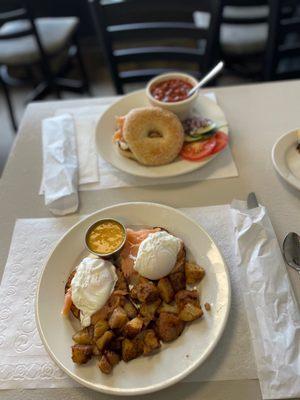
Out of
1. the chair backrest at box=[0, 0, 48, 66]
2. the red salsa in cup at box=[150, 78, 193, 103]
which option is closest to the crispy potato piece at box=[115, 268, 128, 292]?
the red salsa in cup at box=[150, 78, 193, 103]

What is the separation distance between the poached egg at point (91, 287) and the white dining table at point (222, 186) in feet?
0.51

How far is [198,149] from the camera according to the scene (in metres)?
1.14

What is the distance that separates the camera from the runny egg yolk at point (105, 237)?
0.91 m

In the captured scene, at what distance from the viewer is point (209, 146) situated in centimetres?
115

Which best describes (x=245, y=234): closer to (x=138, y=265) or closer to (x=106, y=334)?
(x=138, y=265)

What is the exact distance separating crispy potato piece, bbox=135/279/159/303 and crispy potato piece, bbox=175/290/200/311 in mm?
49

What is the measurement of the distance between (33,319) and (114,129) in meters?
0.66

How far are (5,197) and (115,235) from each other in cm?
42

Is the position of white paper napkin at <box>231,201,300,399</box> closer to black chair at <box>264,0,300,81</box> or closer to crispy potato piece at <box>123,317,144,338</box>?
crispy potato piece at <box>123,317,144,338</box>

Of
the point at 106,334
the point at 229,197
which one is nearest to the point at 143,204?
the point at 229,197

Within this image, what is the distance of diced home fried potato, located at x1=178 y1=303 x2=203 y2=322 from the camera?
2.58 feet

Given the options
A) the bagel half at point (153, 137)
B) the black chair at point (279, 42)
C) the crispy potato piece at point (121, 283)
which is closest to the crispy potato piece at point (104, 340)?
the crispy potato piece at point (121, 283)

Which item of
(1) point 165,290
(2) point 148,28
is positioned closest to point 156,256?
(1) point 165,290

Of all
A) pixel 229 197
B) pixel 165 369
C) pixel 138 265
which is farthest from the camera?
pixel 229 197
